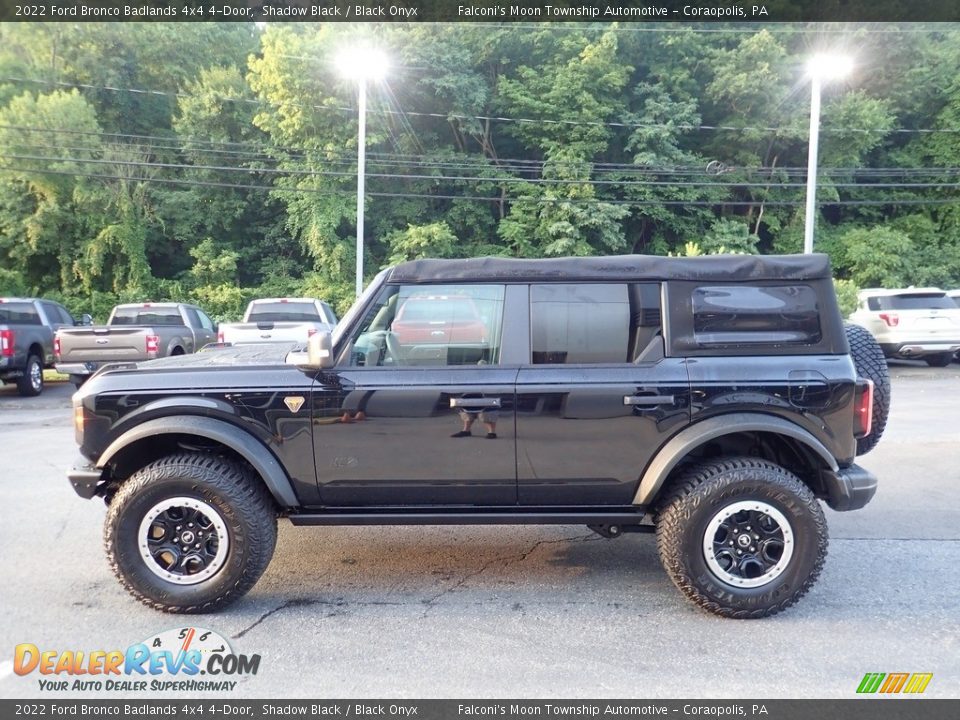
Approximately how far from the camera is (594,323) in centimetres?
390

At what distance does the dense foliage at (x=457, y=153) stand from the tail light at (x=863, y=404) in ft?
80.7

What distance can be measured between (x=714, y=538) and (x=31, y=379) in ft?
44.9

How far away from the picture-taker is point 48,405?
12172 millimetres

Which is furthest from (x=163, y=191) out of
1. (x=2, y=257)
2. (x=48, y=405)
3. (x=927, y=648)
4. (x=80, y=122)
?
(x=927, y=648)

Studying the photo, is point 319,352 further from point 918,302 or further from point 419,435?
point 918,302

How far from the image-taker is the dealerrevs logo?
3.21 m

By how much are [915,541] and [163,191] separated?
32403 mm

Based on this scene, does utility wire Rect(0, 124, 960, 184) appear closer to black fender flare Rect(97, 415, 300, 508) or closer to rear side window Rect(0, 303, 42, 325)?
rear side window Rect(0, 303, 42, 325)

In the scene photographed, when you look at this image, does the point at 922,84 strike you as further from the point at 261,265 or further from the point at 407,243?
the point at 261,265

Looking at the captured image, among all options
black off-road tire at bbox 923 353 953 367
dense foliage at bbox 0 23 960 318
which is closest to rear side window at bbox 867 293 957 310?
black off-road tire at bbox 923 353 953 367

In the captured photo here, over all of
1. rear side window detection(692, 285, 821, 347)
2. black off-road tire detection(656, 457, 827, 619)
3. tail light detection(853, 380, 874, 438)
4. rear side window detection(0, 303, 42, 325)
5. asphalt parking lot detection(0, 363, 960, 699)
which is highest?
rear side window detection(692, 285, 821, 347)

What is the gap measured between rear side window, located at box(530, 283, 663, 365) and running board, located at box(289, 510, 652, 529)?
34.1 inches

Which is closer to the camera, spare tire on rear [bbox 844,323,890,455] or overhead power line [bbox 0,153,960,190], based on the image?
spare tire on rear [bbox 844,323,890,455]

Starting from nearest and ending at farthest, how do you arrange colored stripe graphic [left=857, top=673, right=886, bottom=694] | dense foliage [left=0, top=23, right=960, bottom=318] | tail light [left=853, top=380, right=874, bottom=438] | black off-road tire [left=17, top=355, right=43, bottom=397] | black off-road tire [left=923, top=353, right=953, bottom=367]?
1. colored stripe graphic [left=857, top=673, right=886, bottom=694]
2. tail light [left=853, top=380, right=874, bottom=438]
3. black off-road tire [left=17, top=355, right=43, bottom=397]
4. black off-road tire [left=923, top=353, right=953, bottom=367]
5. dense foliage [left=0, top=23, right=960, bottom=318]
